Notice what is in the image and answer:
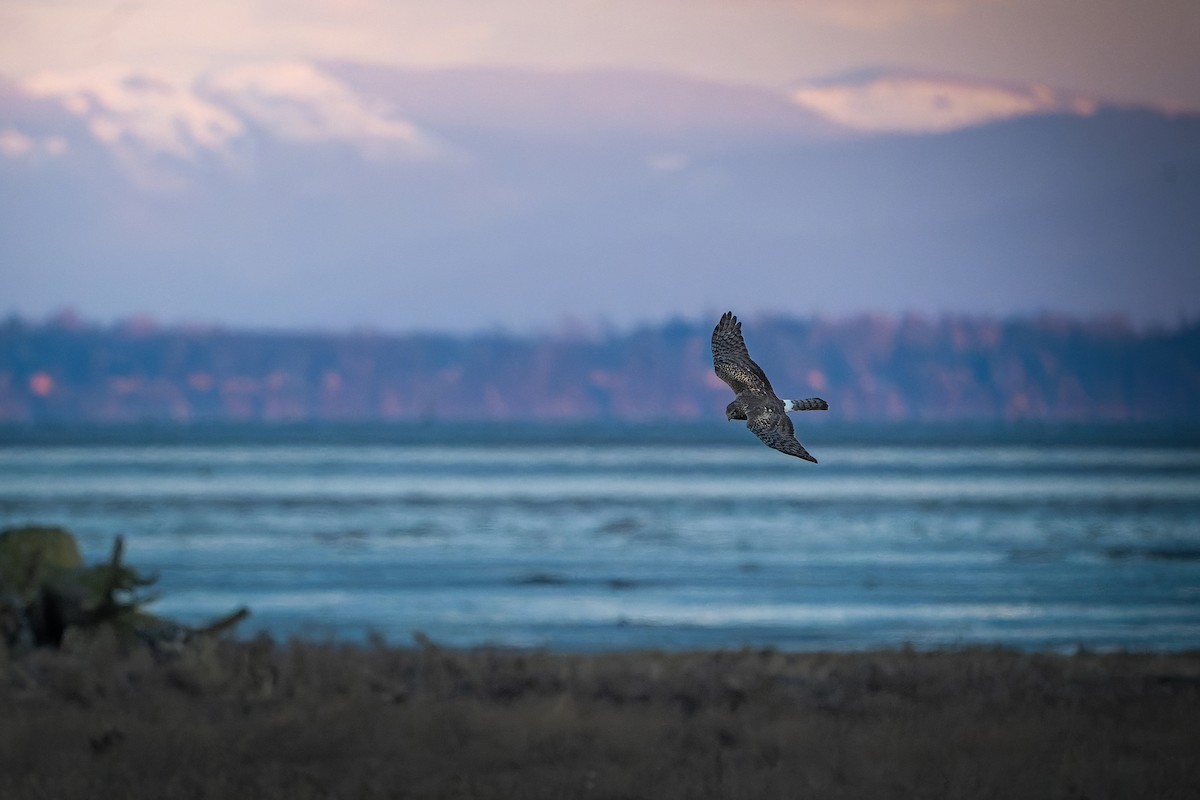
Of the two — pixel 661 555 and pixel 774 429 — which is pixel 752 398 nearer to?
pixel 774 429

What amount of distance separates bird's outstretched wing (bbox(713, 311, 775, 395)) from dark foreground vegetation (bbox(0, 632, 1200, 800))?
20.7 feet

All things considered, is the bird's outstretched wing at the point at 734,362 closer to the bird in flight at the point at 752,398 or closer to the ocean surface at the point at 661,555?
the bird in flight at the point at 752,398

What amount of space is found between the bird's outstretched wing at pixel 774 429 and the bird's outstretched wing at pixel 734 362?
13 centimetres

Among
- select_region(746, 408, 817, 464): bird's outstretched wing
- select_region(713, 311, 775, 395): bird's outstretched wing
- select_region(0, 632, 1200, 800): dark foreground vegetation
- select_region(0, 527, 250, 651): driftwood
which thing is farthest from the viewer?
select_region(0, 527, 250, 651): driftwood

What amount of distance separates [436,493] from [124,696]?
81.1m

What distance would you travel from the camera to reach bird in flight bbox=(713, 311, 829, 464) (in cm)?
610

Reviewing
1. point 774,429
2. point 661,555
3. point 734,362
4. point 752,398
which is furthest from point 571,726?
point 661,555

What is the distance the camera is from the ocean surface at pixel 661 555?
31.3 meters

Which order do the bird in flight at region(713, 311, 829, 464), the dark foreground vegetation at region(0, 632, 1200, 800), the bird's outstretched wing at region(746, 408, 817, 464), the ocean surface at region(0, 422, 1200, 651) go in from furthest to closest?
1. the ocean surface at region(0, 422, 1200, 651)
2. the dark foreground vegetation at region(0, 632, 1200, 800)
3. the bird in flight at region(713, 311, 829, 464)
4. the bird's outstretched wing at region(746, 408, 817, 464)

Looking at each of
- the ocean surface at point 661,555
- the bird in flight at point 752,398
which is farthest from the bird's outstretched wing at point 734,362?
the ocean surface at point 661,555

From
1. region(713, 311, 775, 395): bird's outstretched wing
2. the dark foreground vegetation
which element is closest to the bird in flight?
region(713, 311, 775, 395): bird's outstretched wing

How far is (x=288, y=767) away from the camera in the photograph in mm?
13391

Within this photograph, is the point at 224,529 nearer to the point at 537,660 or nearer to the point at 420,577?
the point at 420,577

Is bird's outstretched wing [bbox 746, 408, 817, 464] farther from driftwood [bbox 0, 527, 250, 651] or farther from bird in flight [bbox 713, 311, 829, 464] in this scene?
driftwood [bbox 0, 527, 250, 651]
